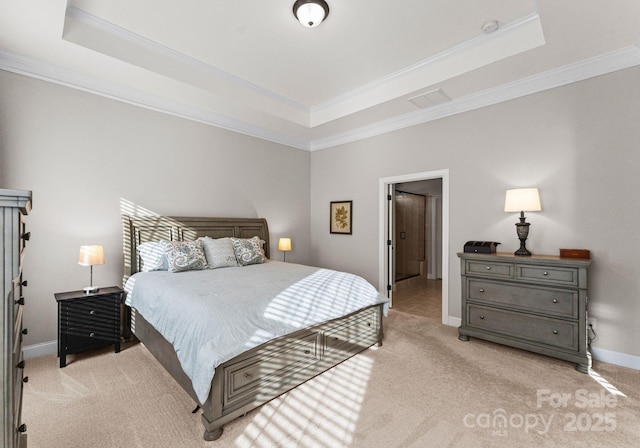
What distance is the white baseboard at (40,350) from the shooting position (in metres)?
2.99

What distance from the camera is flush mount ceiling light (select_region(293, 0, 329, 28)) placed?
2416 millimetres

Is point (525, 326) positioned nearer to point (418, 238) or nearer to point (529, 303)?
point (529, 303)

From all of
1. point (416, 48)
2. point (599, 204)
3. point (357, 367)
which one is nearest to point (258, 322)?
point (357, 367)

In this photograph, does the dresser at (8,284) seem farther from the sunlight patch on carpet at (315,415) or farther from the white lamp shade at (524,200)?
the white lamp shade at (524,200)

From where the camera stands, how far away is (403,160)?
175 inches

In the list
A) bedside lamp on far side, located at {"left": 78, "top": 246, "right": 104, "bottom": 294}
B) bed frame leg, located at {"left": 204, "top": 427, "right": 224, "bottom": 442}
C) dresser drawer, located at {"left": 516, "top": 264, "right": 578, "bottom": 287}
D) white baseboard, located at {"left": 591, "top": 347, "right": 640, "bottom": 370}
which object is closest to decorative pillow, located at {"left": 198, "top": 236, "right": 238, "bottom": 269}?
bedside lamp on far side, located at {"left": 78, "top": 246, "right": 104, "bottom": 294}

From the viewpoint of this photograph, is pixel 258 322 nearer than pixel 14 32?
Yes

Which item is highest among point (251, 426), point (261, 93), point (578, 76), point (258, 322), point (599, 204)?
point (261, 93)

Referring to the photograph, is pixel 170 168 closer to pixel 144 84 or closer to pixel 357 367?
pixel 144 84

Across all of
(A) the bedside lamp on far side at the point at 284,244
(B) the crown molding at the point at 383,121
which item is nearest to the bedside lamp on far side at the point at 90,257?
(B) the crown molding at the point at 383,121

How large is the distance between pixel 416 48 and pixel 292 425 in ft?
11.7

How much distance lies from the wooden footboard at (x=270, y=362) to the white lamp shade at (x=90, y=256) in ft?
2.27

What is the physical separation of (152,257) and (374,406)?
2781 millimetres

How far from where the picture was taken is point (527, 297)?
3025 millimetres
